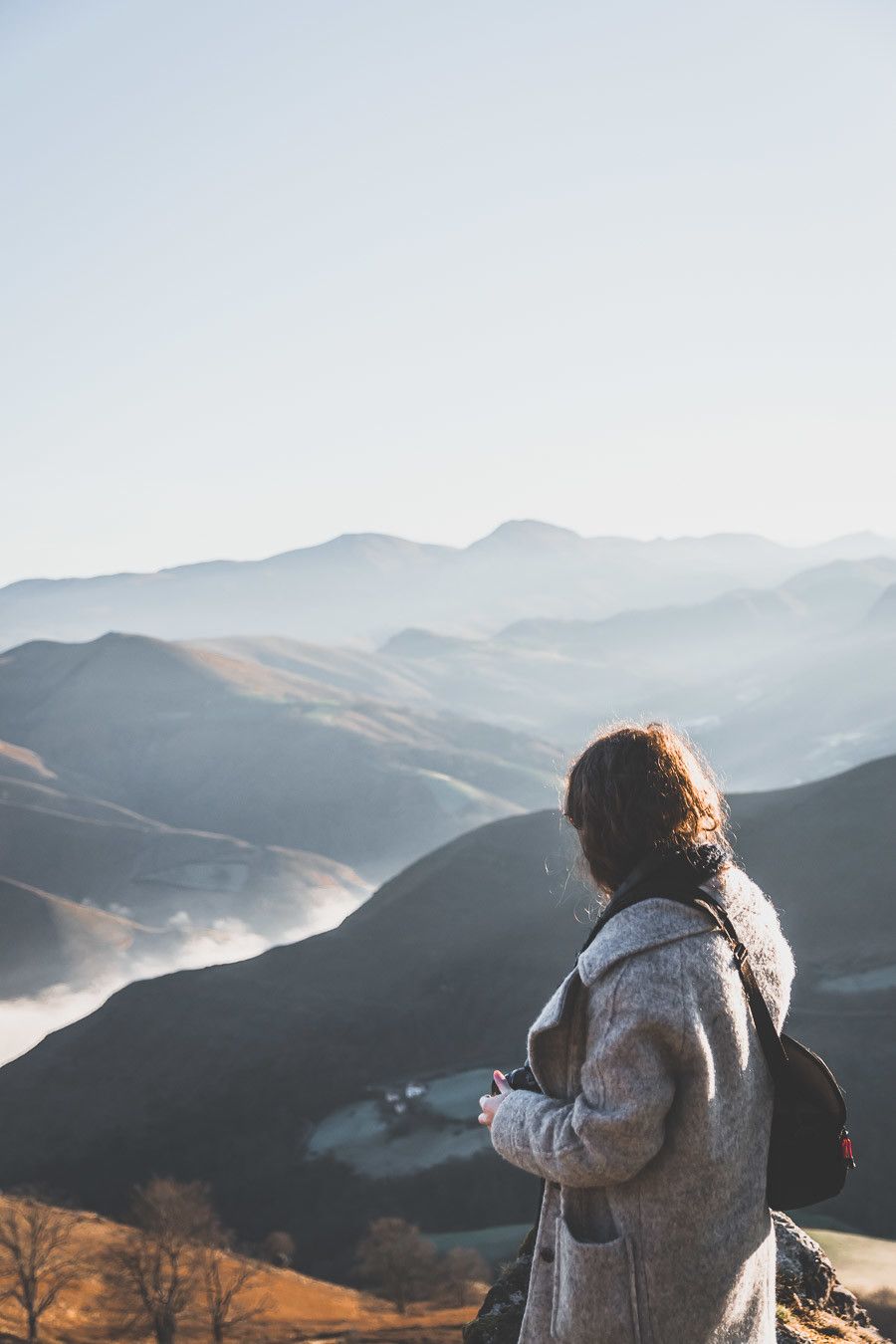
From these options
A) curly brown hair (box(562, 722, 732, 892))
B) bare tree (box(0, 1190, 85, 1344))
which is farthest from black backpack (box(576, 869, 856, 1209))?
bare tree (box(0, 1190, 85, 1344))

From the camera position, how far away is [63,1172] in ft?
255

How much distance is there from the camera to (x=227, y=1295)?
48625 mm

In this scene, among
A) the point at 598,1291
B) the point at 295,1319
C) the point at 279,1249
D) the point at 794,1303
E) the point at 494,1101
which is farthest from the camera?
the point at 279,1249

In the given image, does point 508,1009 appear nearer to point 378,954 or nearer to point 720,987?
point 378,954

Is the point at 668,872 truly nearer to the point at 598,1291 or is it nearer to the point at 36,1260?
the point at 598,1291

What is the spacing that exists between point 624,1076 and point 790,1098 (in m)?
0.60

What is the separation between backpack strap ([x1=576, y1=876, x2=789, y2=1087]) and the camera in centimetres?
335

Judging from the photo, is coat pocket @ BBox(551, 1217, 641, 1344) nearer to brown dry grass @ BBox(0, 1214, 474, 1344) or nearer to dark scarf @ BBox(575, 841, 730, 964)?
dark scarf @ BBox(575, 841, 730, 964)

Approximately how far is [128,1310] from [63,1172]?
111 feet

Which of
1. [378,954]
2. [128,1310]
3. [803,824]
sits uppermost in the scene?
[803,824]

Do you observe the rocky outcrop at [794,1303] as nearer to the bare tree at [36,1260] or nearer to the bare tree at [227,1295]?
the bare tree at [227,1295]

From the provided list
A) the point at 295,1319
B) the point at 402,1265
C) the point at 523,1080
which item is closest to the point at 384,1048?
the point at 402,1265

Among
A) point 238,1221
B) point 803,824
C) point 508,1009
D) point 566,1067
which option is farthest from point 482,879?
point 566,1067

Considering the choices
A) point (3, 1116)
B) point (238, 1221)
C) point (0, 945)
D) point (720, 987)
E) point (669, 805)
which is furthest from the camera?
point (0, 945)
